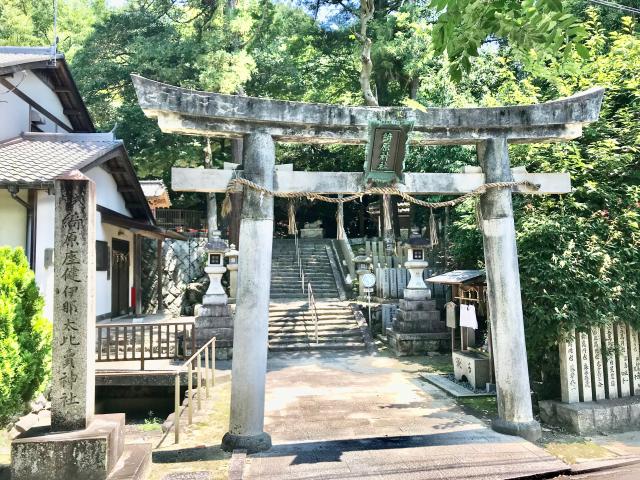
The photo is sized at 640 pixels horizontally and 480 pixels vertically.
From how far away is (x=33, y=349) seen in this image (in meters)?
5.45

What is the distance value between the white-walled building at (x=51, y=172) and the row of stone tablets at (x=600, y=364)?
401 inches

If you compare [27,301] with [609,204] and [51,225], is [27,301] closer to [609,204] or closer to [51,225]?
[51,225]

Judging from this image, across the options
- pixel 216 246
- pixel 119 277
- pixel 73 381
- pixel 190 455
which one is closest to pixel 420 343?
pixel 216 246

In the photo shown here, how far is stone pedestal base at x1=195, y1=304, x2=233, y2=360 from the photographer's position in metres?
13.2

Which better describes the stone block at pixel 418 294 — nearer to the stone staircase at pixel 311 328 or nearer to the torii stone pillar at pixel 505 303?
the stone staircase at pixel 311 328

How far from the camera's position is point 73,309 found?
5180mm

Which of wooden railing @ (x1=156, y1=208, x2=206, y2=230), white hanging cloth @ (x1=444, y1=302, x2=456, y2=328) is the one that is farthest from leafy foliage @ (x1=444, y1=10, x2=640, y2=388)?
wooden railing @ (x1=156, y1=208, x2=206, y2=230)

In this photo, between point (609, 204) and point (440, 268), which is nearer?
point (609, 204)

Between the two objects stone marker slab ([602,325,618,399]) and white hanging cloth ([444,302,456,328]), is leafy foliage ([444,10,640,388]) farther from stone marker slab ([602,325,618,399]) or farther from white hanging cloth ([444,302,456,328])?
white hanging cloth ([444,302,456,328])

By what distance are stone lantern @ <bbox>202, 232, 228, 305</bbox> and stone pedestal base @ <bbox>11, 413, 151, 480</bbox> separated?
8707 mm

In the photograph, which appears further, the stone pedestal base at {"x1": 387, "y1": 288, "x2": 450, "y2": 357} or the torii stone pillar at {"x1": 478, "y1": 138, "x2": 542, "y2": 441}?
the stone pedestal base at {"x1": 387, "y1": 288, "x2": 450, "y2": 357}

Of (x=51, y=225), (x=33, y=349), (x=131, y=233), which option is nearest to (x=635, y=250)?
(x=33, y=349)

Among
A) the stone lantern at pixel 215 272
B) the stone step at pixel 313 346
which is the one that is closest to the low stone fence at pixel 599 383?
the stone step at pixel 313 346

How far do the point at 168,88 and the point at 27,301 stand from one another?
3.28 m
